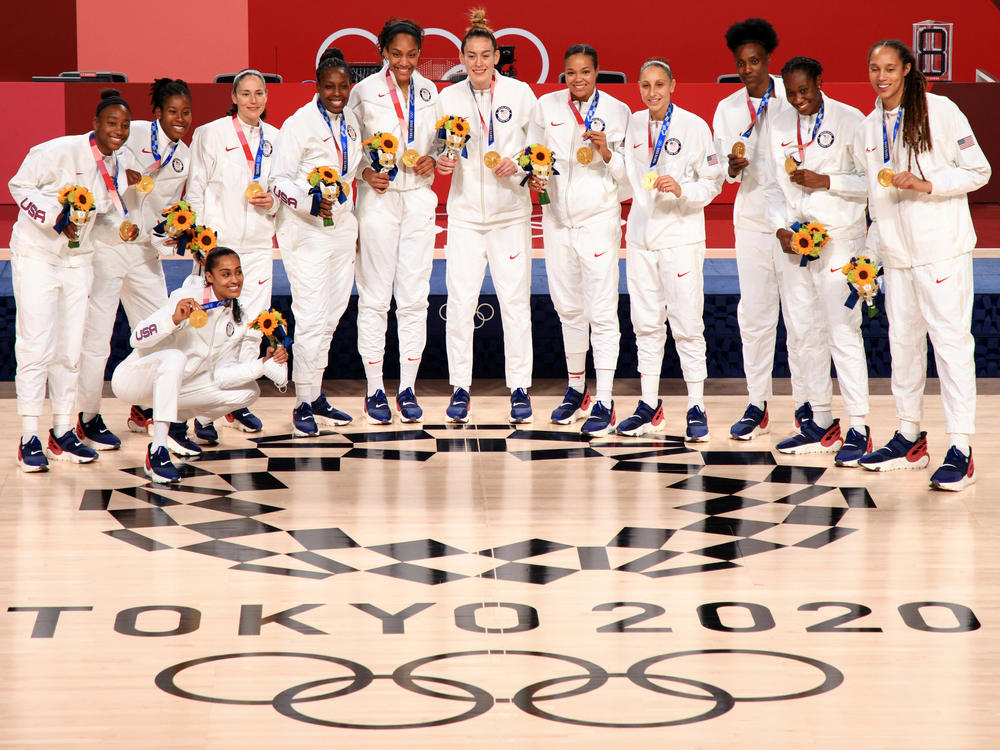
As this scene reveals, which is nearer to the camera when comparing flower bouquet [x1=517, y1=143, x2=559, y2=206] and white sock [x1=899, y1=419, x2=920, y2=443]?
white sock [x1=899, y1=419, x2=920, y2=443]

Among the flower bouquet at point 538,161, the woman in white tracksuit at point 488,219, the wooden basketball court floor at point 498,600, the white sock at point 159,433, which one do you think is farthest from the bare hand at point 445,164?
the white sock at point 159,433

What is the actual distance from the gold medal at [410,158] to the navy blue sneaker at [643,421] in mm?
1673

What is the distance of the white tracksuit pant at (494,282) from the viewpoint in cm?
655

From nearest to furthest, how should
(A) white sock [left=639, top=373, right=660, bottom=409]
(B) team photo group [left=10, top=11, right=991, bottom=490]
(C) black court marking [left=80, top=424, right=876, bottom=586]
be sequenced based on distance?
(C) black court marking [left=80, top=424, right=876, bottom=586], (B) team photo group [left=10, top=11, right=991, bottom=490], (A) white sock [left=639, top=373, right=660, bottom=409]

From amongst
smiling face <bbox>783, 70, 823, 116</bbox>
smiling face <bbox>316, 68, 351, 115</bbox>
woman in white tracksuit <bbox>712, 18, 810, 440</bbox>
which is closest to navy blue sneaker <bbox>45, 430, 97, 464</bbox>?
smiling face <bbox>316, 68, 351, 115</bbox>

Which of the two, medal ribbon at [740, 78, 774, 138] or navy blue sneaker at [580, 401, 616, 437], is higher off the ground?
medal ribbon at [740, 78, 774, 138]

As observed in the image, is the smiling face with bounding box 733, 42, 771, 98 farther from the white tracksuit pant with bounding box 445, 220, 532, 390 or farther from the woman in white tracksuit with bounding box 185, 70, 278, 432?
the woman in white tracksuit with bounding box 185, 70, 278, 432

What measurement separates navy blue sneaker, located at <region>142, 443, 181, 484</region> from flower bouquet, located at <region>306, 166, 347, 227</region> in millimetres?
1441

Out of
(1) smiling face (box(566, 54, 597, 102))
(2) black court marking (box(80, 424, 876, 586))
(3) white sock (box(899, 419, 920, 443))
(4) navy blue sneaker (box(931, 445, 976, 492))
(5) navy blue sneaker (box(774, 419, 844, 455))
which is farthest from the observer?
(1) smiling face (box(566, 54, 597, 102))

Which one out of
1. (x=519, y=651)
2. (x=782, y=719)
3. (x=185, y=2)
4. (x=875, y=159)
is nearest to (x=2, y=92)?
(x=185, y=2)

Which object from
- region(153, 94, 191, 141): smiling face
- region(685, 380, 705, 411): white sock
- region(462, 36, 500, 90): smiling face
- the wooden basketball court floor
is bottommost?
the wooden basketball court floor

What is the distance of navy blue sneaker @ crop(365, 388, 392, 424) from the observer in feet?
21.6

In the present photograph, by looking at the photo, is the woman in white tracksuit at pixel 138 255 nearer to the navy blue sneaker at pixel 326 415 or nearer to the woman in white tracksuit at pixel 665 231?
Answer: the navy blue sneaker at pixel 326 415

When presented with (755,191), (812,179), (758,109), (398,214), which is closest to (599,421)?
(755,191)
